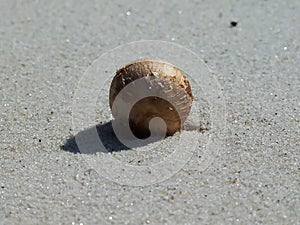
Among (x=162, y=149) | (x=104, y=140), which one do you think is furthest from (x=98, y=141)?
(x=162, y=149)

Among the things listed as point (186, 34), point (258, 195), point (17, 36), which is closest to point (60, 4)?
point (17, 36)

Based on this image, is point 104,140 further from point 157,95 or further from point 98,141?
point 157,95

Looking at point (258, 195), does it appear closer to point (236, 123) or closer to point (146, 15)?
point (236, 123)

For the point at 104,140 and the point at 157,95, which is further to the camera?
the point at 104,140

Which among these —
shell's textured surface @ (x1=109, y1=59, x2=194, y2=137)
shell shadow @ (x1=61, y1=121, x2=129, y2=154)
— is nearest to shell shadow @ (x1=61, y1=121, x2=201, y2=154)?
shell shadow @ (x1=61, y1=121, x2=129, y2=154)

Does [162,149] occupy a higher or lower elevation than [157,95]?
lower

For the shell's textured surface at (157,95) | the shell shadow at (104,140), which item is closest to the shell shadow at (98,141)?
the shell shadow at (104,140)

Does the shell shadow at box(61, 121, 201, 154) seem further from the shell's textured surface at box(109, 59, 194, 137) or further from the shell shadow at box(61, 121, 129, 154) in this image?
the shell's textured surface at box(109, 59, 194, 137)

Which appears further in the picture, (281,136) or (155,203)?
(281,136)
